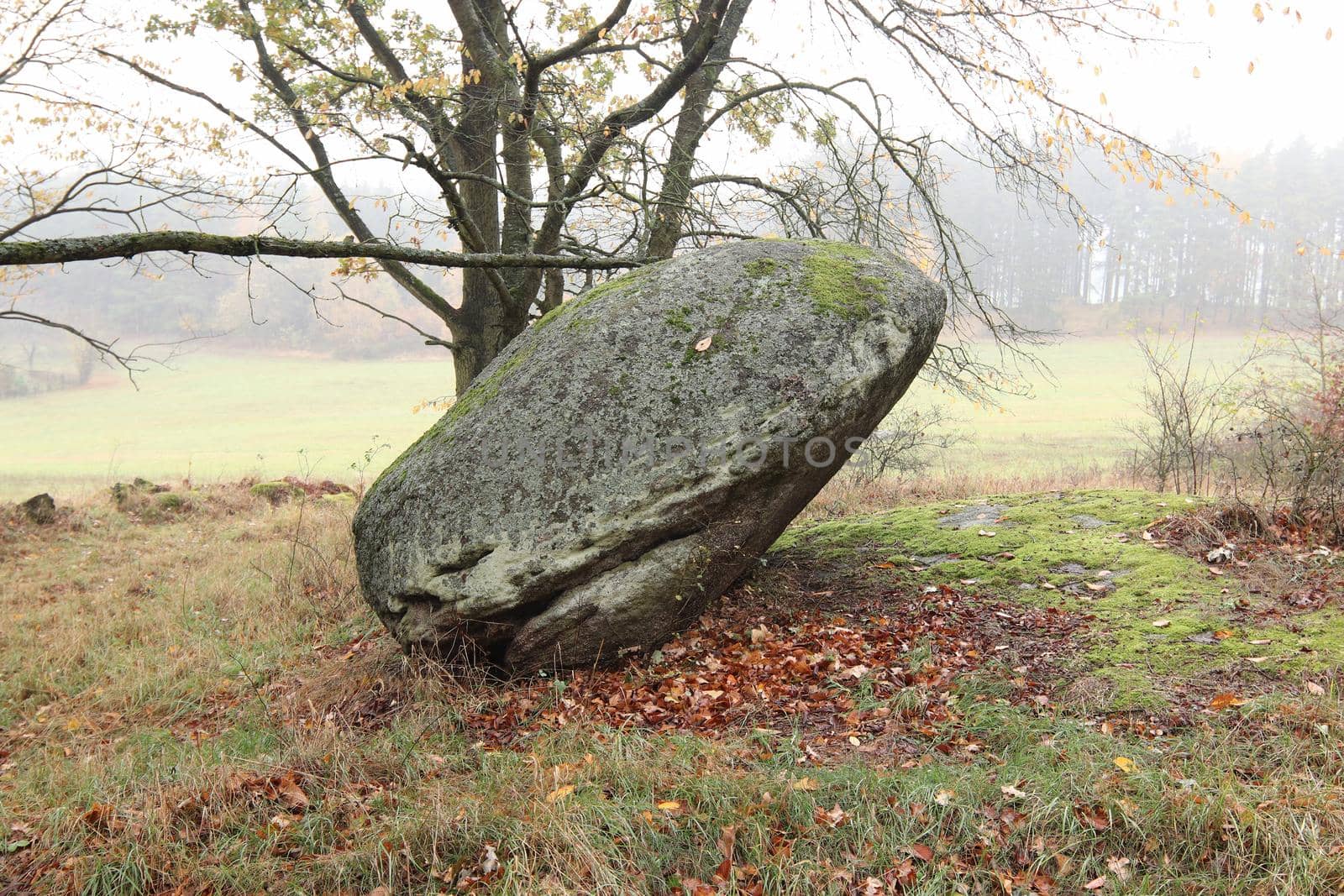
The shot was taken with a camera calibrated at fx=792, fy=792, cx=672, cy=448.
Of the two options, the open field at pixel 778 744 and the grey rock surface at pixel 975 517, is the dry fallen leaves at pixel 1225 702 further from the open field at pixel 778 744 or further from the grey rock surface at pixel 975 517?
the grey rock surface at pixel 975 517

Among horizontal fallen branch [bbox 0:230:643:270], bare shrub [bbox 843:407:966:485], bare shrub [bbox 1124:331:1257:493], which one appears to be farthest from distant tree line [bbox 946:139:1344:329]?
horizontal fallen branch [bbox 0:230:643:270]

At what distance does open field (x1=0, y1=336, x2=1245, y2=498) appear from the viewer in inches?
823

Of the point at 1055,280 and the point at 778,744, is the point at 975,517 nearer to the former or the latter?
the point at 778,744

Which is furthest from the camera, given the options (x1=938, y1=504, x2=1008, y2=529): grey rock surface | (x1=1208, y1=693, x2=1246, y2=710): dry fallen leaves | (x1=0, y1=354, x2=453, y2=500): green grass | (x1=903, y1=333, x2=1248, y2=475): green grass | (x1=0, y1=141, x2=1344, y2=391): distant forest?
(x1=0, y1=141, x2=1344, y2=391): distant forest

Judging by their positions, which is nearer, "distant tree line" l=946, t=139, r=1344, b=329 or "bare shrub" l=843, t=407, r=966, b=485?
"bare shrub" l=843, t=407, r=966, b=485

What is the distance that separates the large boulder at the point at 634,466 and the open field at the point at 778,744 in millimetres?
468

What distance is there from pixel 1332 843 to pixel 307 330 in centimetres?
6333

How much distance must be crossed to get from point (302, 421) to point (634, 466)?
3811 cm

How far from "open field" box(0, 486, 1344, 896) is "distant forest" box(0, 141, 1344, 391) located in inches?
1598

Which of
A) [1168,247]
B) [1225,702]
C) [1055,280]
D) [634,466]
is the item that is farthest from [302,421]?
[1168,247]

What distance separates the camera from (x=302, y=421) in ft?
127

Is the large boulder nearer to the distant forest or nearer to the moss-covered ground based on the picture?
the moss-covered ground

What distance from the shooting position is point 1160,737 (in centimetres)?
390

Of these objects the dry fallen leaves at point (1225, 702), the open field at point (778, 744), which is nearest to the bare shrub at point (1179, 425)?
the open field at point (778, 744)
